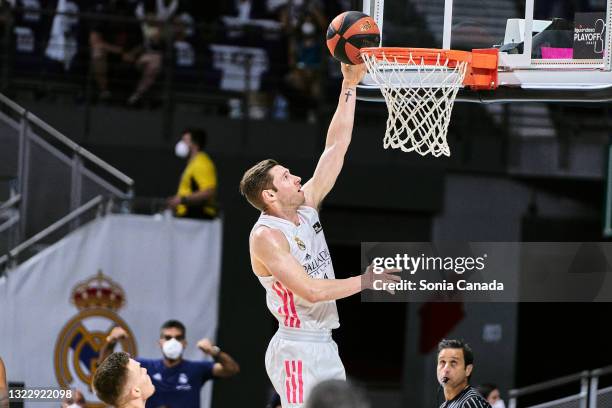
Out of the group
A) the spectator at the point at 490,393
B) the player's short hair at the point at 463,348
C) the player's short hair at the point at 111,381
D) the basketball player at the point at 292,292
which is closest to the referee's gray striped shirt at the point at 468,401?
the player's short hair at the point at 463,348

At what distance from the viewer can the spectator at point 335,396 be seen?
3174mm

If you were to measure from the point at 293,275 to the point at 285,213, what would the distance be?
506 millimetres

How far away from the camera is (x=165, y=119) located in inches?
493

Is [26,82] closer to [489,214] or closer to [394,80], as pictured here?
[489,214]

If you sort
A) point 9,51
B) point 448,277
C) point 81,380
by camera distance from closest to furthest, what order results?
1. point 448,277
2. point 81,380
3. point 9,51

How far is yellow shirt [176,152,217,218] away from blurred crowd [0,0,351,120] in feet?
6.62

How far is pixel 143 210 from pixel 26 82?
2.62 metres

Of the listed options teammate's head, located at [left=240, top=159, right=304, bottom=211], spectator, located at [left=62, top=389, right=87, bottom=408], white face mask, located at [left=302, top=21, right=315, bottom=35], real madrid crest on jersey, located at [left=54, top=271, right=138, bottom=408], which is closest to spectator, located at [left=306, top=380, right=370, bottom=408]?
teammate's head, located at [left=240, top=159, right=304, bottom=211]

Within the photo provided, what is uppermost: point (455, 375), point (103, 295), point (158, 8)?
point (158, 8)

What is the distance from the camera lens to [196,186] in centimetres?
1088

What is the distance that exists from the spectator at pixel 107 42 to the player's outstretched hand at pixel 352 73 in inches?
259

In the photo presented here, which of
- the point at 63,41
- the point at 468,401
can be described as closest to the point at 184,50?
the point at 63,41

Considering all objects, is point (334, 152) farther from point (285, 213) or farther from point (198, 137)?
point (198, 137)

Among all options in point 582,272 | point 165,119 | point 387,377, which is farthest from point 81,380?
point 387,377
